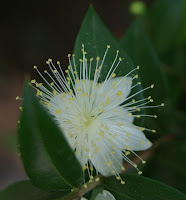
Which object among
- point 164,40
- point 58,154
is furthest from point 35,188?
point 164,40

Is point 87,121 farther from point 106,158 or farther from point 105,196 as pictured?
point 105,196

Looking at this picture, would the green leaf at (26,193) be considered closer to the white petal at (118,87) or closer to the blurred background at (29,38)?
the white petal at (118,87)

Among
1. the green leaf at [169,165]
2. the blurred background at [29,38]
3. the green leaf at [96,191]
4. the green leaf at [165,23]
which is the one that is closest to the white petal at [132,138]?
the green leaf at [96,191]

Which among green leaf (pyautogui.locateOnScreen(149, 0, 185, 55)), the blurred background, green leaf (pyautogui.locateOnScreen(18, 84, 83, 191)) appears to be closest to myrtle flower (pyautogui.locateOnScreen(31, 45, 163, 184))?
green leaf (pyautogui.locateOnScreen(18, 84, 83, 191))

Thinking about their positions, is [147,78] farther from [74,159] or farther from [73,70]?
[74,159]

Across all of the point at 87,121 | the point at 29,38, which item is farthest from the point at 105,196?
the point at 29,38

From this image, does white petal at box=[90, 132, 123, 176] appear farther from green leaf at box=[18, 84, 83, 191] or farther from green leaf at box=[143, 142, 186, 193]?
green leaf at box=[143, 142, 186, 193]
